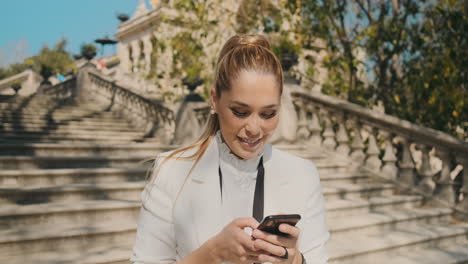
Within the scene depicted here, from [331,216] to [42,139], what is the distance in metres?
6.34

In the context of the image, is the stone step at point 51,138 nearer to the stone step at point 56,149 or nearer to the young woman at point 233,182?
the stone step at point 56,149

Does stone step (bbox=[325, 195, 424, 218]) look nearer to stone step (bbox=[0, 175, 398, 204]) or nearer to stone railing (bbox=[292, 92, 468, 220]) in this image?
stone railing (bbox=[292, 92, 468, 220])

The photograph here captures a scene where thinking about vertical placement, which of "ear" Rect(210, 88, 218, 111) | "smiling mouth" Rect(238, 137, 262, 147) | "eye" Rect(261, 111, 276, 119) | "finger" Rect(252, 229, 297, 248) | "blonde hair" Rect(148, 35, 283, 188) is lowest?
"finger" Rect(252, 229, 297, 248)

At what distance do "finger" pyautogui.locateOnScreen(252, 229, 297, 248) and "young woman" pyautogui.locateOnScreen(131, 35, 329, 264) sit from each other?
0.13m

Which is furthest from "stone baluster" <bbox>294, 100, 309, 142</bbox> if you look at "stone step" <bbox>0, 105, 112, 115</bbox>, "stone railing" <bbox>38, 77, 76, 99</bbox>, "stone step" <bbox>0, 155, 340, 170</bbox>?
"stone railing" <bbox>38, 77, 76, 99</bbox>

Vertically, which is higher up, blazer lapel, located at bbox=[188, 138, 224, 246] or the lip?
the lip

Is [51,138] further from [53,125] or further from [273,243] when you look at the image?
[273,243]

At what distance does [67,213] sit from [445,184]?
509cm

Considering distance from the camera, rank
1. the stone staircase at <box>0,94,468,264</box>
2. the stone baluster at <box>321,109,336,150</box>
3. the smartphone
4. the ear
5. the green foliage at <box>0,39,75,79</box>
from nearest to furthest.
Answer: the smartphone
the ear
the stone staircase at <box>0,94,468,264</box>
the stone baluster at <box>321,109,336,150</box>
the green foliage at <box>0,39,75,79</box>

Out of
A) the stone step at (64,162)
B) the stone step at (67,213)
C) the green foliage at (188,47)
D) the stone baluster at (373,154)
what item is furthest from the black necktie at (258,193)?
the green foliage at (188,47)

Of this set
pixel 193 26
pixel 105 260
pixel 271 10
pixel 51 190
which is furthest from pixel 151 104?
pixel 105 260

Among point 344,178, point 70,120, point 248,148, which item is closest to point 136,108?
point 70,120

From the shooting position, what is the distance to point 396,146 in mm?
6957

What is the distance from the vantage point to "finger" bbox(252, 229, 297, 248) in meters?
1.10
